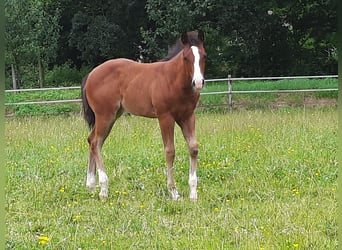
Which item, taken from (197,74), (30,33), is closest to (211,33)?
(30,33)

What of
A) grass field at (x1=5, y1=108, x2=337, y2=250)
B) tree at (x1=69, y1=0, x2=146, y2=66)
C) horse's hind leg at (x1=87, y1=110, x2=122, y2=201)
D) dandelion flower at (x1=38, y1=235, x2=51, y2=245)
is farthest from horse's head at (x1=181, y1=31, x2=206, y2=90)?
tree at (x1=69, y1=0, x2=146, y2=66)

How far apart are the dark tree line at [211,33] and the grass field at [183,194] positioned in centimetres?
1303

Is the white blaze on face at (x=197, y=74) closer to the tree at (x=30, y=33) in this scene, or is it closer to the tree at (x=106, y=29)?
the tree at (x=30, y=33)

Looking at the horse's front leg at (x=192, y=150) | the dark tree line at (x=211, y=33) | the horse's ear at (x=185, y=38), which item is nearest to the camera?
the horse's ear at (x=185, y=38)

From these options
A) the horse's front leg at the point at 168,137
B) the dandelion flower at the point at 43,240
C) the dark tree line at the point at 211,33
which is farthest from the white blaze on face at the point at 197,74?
the dark tree line at the point at 211,33

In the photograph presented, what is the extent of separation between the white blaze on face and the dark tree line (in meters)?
15.8

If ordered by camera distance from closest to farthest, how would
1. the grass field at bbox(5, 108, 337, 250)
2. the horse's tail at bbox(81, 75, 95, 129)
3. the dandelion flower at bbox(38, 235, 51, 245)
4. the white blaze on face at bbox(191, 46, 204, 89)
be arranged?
the dandelion flower at bbox(38, 235, 51, 245) < the grass field at bbox(5, 108, 337, 250) < the white blaze on face at bbox(191, 46, 204, 89) < the horse's tail at bbox(81, 75, 95, 129)

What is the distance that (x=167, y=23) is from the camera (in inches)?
840

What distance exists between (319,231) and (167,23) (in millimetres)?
18327

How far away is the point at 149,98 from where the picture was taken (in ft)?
18.2

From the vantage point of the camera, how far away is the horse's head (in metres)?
4.62

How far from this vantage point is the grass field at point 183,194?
147 inches

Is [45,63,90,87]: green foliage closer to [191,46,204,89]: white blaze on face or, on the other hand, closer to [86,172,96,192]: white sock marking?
[86,172,96,192]: white sock marking

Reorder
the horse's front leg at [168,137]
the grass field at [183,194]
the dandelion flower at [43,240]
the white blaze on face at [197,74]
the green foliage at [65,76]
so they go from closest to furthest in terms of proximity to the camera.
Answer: the dandelion flower at [43,240], the grass field at [183,194], the white blaze on face at [197,74], the horse's front leg at [168,137], the green foliage at [65,76]
